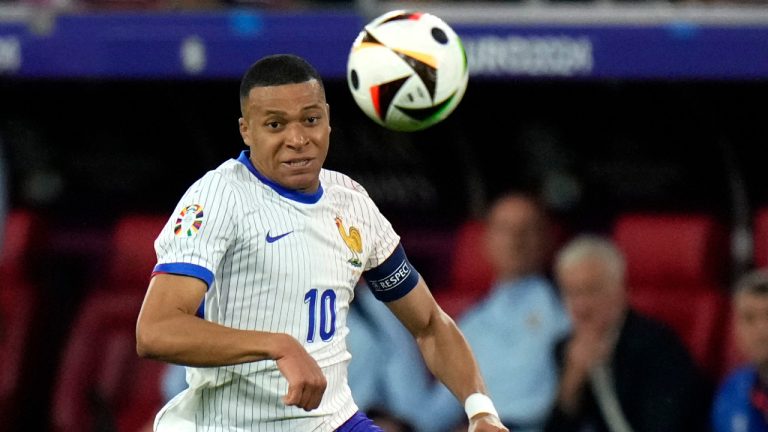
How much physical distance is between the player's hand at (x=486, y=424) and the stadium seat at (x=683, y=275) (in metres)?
3.59

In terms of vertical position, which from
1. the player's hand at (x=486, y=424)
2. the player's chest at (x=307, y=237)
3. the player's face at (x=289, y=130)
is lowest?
the player's hand at (x=486, y=424)

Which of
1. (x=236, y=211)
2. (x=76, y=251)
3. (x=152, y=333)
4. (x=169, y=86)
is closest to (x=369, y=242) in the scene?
(x=236, y=211)

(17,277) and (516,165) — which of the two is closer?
(516,165)

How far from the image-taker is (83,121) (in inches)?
364

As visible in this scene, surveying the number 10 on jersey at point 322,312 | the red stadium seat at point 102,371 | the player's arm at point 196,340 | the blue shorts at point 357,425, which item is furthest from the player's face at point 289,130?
the red stadium seat at point 102,371

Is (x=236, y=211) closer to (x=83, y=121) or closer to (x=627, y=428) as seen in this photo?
(x=627, y=428)

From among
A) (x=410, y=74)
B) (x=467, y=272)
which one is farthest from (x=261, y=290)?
(x=467, y=272)

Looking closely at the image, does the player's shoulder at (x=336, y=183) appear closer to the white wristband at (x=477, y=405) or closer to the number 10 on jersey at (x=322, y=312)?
the number 10 on jersey at (x=322, y=312)

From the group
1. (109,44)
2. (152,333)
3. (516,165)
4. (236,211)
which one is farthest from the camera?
(516,165)

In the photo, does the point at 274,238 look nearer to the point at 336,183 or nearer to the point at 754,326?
the point at 336,183

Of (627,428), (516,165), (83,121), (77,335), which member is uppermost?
(83,121)

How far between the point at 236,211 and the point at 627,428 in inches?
158

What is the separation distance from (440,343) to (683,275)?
11.7ft

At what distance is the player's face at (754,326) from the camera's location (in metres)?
7.23
